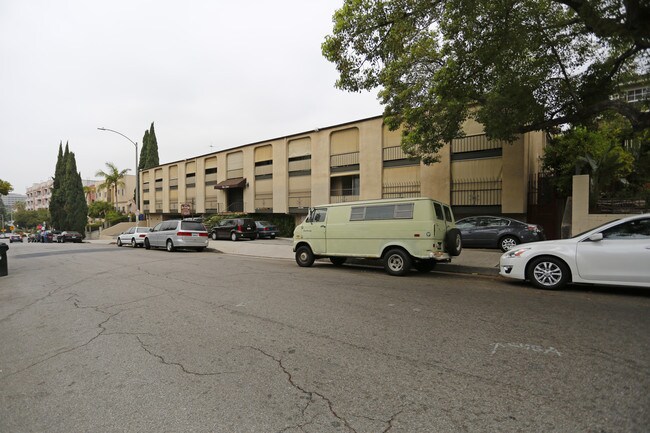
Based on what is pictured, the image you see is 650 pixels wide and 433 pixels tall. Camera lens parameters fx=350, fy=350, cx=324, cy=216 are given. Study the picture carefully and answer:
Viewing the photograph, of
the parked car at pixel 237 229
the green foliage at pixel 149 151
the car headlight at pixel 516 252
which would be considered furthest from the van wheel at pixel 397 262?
the green foliage at pixel 149 151

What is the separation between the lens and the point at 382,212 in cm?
972

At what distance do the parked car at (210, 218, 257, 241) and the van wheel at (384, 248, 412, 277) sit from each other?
52.9 feet

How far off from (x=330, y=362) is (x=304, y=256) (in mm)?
7846

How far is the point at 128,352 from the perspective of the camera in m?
4.08

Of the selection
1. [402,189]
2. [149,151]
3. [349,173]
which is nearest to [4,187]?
[349,173]

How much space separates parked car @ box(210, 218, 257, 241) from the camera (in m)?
24.0

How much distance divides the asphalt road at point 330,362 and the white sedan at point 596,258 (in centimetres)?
43

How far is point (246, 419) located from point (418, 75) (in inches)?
552

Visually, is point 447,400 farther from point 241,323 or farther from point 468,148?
point 468,148

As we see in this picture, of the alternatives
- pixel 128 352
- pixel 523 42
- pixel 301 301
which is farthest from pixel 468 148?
pixel 128 352

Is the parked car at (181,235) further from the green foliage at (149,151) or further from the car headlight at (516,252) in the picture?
the green foliage at (149,151)

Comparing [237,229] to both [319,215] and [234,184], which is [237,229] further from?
[319,215]

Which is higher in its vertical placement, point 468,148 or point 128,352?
point 468,148

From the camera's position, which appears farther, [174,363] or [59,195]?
[59,195]
